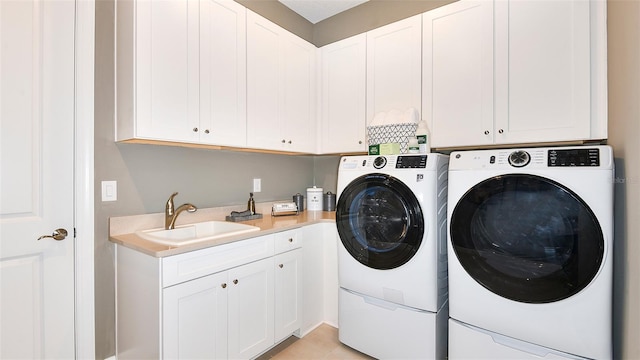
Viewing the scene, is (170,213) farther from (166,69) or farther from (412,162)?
(412,162)

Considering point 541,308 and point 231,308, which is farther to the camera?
point 231,308

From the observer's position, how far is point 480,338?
1539 millimetres

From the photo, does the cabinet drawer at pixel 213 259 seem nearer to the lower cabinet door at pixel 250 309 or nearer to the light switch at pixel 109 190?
the lower cabinet door at pixel 250 309

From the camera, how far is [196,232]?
6.55 ft

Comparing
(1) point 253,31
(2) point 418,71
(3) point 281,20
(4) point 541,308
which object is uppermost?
(3) point 281,20

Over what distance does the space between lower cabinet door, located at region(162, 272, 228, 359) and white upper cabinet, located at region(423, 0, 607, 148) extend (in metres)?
1.65

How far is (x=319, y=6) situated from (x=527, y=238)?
2.44 meters

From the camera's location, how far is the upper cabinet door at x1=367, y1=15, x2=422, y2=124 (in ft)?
6.96

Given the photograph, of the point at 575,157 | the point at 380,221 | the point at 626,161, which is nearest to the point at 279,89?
the point at 380,221

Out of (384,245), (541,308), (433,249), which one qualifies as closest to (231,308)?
(384,245)

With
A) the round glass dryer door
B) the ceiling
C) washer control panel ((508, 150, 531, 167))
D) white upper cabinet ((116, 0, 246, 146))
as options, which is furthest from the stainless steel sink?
the ceiling

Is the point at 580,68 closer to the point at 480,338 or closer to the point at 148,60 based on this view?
the point at 480,338

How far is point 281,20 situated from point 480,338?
2.75 meters
